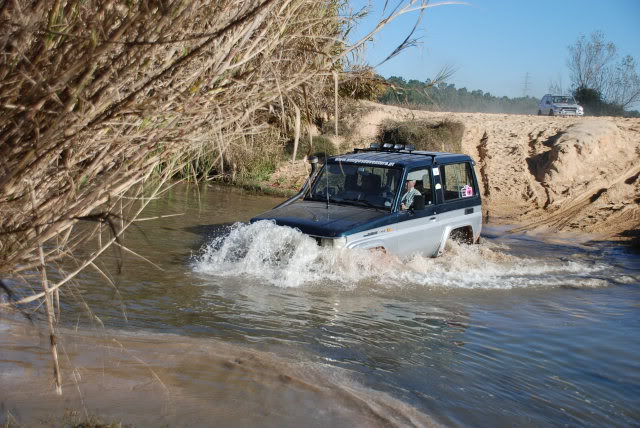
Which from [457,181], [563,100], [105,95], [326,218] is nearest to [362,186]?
[326,218]

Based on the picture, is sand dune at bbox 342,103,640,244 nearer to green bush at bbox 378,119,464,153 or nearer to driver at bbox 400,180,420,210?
green bush at bbox 378,119,464,153

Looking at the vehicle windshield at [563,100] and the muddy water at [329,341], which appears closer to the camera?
the muddy water at [329,341]

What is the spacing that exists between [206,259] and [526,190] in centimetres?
1269

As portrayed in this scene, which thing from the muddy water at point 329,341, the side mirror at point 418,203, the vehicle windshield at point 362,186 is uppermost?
the vehicle windshield at point 362,186

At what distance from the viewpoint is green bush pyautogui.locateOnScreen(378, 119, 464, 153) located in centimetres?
2234

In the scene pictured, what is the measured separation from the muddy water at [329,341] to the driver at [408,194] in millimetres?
785

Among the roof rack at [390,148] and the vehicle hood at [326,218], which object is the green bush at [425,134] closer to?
the roof rack at [390,148]

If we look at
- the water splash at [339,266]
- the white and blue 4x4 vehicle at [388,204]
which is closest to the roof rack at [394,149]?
the white and blue 4x4 vehicle at [388,204]

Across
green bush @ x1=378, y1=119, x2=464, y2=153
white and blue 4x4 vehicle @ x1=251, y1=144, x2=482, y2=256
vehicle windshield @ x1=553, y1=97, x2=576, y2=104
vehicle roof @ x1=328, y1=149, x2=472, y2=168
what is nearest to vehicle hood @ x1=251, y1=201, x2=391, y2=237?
white and blue 4x4 vehicle @ x1=251, y1=144, x2=482, y2=256

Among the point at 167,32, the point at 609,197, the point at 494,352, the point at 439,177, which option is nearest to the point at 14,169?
the point at 167,32

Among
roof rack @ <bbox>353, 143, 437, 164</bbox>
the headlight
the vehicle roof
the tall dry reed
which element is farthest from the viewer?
roof rack @ <bbox>353, 143, 437, 164</bbox>

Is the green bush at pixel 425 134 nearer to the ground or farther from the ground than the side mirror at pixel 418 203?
farther from the ground

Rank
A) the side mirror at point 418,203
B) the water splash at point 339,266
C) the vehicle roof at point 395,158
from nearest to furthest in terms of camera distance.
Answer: the water splash at point 339,266 → the side mirror at point 418,203 → the vehicle roof at point 395,158

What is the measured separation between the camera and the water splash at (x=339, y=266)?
30.0 feet
